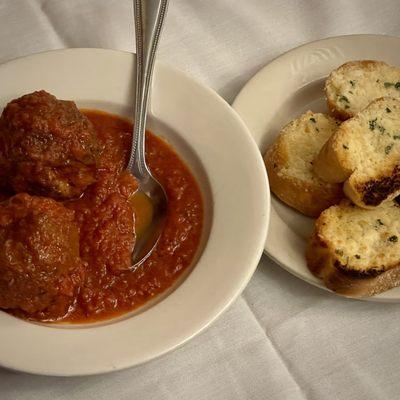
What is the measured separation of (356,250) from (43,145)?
4.92 feet

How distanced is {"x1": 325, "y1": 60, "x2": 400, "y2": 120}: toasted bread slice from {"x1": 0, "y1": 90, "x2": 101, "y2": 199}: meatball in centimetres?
138

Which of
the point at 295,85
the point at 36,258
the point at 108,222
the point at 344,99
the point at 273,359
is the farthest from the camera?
the point at 295,85

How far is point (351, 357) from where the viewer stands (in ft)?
8.66

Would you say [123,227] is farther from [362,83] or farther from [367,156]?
[362,83]

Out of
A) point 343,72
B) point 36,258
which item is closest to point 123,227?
point 36,258

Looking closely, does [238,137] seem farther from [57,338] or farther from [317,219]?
[57,338]

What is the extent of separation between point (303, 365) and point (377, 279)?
52 centimetres

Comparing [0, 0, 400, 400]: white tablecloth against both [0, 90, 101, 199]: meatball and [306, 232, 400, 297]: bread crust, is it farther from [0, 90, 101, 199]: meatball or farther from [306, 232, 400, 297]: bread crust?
[0, 90, 101, 199]: meatball

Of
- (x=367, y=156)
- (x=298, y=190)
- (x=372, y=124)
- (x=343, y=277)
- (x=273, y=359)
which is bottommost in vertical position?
(x=273, y=359)

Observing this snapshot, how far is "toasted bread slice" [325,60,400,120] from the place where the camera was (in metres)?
3.09

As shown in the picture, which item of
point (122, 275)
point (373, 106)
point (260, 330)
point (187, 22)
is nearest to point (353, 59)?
point (373, 106)

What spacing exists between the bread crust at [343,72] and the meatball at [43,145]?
→ 1.34 meters

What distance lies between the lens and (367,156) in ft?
9.39

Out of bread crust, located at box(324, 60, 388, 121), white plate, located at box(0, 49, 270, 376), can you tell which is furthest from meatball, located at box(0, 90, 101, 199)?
bread crust, located at box(324, 60, 388, 121)
